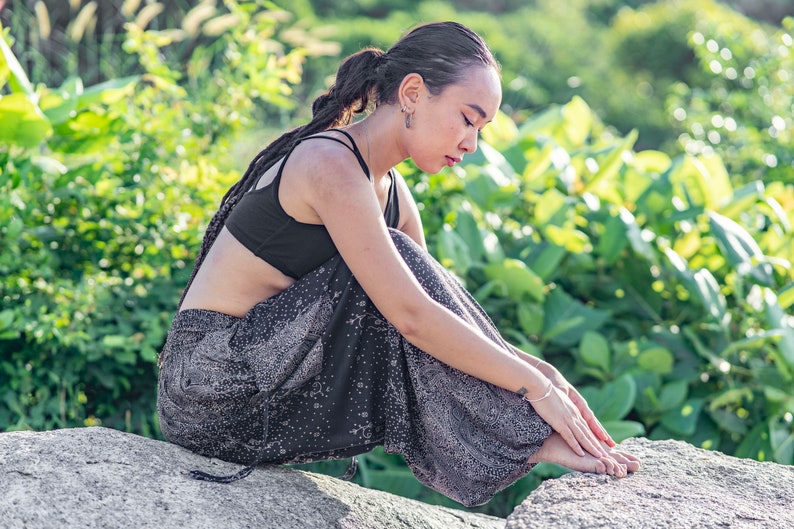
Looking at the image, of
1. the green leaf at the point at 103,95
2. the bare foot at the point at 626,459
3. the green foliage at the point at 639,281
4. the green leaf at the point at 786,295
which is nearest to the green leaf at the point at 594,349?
the green foliage at the point at 639,281

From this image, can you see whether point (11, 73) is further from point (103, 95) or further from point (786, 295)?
point (786, 295)

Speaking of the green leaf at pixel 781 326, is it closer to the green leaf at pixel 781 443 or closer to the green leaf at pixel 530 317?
the green leaf at pixel 781 443

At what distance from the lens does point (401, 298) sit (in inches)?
78.4

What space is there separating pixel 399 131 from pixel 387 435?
68 centimetres

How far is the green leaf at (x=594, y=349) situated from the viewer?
2.98 metres

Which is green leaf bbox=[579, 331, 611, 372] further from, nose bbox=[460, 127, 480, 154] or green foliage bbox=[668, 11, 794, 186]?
green foliage bbox=[668, 11, 794, 186]

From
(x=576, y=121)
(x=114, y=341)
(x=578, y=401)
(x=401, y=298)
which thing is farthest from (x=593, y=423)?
(x=576, y=121)

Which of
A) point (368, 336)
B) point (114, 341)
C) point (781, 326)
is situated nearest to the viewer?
point (368, 336)

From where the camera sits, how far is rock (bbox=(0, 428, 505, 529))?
1.88 m

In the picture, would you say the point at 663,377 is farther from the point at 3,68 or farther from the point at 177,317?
the point at 3,68

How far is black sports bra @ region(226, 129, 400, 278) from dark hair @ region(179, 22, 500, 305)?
0.38 ft

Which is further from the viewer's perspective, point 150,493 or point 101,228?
point 101,228

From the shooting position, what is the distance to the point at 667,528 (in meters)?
1.81

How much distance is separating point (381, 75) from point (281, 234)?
1.42 ft
